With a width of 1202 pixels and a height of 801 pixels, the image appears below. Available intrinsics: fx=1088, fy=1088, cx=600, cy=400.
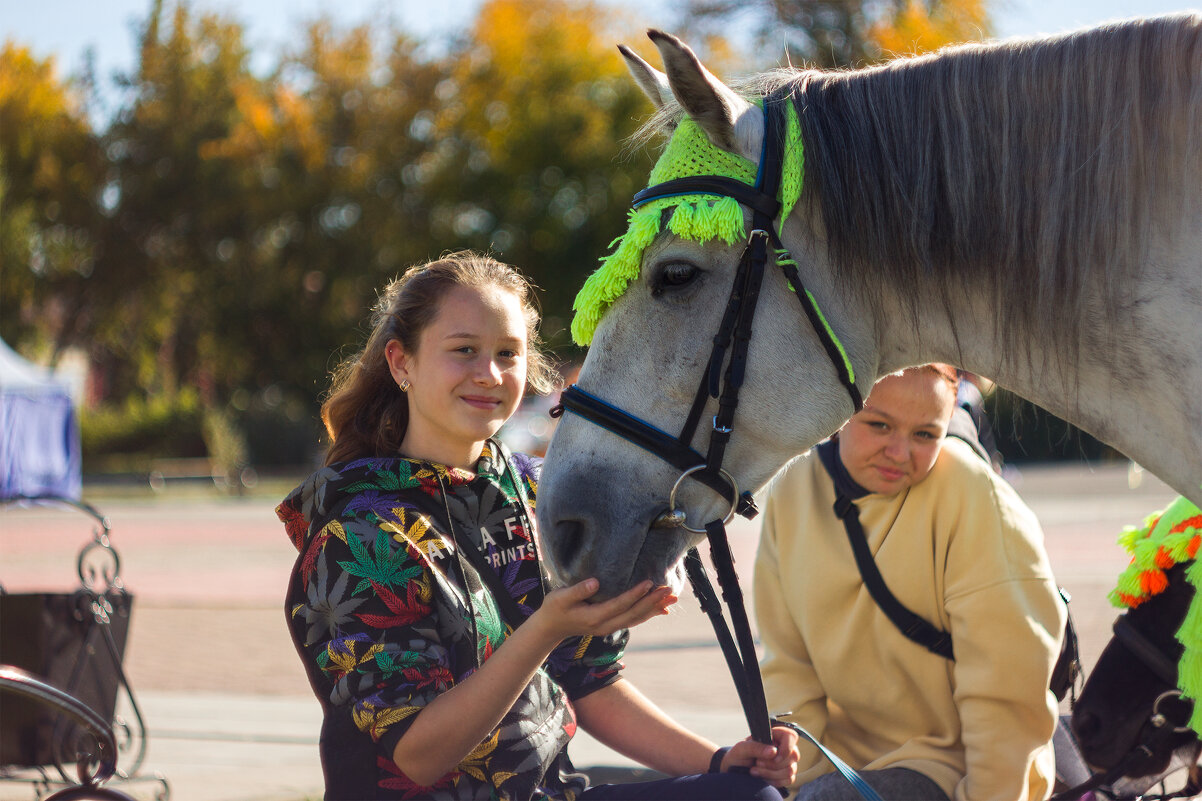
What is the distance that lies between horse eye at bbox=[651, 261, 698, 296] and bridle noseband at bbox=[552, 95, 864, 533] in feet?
0.24

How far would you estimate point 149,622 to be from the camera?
25.5 feet

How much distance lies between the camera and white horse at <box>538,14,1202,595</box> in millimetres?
1580

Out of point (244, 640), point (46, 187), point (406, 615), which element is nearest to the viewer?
point (406, 615)

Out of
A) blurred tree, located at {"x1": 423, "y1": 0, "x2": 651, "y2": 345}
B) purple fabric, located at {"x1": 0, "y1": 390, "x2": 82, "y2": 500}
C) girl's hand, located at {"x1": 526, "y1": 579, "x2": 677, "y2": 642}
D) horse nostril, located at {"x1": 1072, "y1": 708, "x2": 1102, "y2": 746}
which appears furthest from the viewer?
blurred tree, located at {"x1": 423, "y1": 0, "x2": 651, "y2": 345}

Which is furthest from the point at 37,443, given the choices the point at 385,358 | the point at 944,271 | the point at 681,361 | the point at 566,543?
the point at 944,271

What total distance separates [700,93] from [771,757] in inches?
48.3

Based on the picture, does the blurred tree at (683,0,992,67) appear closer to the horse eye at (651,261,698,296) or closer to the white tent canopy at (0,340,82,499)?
the white tent canopy at (0,340,82,499)

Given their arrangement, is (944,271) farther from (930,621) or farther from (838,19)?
(838,19)

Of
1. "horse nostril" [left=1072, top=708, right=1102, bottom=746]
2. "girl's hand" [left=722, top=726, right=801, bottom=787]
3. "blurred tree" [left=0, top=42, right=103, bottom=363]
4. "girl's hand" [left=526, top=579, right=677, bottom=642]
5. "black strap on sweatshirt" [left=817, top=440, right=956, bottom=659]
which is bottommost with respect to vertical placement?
"horse nostril" [left=1072, top=708, right=1102, bottom=746]

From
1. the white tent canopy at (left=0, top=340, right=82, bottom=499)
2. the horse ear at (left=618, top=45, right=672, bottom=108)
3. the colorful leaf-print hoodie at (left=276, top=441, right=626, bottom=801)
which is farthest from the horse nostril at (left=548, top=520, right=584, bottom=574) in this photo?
the white tent canopy at (left=0, top=340, right=82, bottom=499)

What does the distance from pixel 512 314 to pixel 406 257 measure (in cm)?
2244

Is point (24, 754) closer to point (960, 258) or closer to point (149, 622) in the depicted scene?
point (960, 258)

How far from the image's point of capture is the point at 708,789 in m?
2.04

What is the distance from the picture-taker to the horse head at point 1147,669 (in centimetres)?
229
